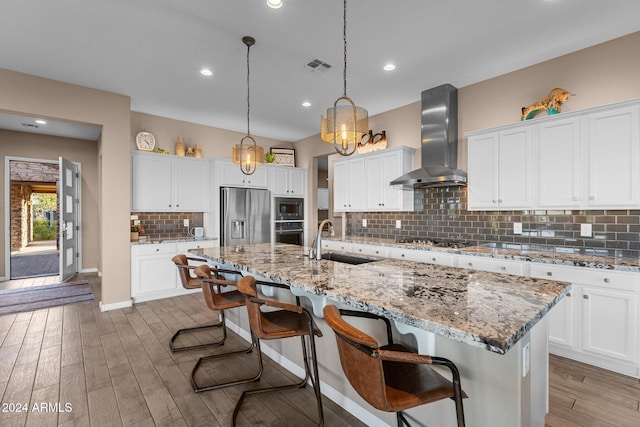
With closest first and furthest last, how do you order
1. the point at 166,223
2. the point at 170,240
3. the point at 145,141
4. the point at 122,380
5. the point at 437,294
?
the point at 437,294 < the point at 122,380 < the point at 170,240 < the point at 145,141 < the point at 166,223

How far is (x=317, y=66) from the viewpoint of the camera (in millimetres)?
3348

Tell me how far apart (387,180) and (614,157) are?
7.79ft

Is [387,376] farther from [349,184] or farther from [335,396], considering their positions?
[349,184]

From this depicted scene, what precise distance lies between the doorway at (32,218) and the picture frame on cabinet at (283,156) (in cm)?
424

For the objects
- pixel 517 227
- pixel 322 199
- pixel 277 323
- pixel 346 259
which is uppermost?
pixel 322 199

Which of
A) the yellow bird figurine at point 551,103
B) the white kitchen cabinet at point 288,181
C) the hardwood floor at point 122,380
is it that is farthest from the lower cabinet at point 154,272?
the yellow bird figurine at point 551,103

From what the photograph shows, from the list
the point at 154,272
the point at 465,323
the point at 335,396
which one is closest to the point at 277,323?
the point at 335,396

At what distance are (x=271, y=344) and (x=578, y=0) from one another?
12.1 ft

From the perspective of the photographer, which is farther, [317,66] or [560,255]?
[317,66]

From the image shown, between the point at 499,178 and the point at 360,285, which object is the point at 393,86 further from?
the point at 360,285

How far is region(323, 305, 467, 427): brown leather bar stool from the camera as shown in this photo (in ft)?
3.38

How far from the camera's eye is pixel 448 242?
12.6 feet

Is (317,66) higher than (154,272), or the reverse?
(317,66)

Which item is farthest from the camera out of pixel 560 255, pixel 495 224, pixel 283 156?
pixel 283 156
